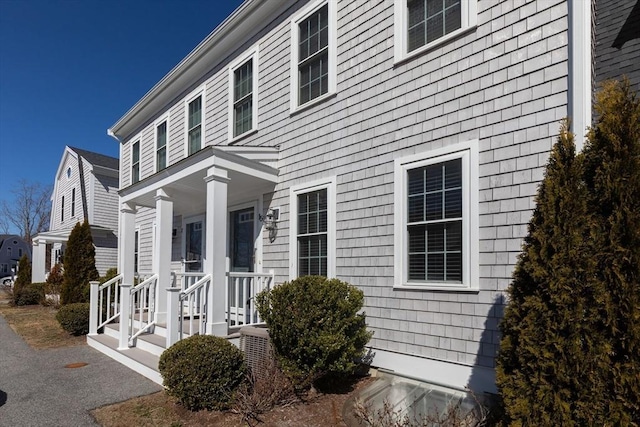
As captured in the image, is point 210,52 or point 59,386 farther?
point 210,52

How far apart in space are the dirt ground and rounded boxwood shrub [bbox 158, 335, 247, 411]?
0.14 m

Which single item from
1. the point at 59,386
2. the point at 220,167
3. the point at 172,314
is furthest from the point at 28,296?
the point at 220,167

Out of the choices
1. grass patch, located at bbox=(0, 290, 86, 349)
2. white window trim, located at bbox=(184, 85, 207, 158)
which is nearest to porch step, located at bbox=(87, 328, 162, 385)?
grass patch, located at bbox=(0, 290, 86, 349)

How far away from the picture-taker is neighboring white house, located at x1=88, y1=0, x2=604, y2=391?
168 inches

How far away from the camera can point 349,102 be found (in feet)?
19.8

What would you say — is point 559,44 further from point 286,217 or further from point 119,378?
point 119,378

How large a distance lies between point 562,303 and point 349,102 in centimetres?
412

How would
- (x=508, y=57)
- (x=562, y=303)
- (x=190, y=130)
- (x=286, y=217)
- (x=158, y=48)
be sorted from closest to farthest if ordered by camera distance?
(x=562, y=303) < (x=508, y=57) < (x=286, y=217) < (x=190, y=130) < (x=158, y=48)

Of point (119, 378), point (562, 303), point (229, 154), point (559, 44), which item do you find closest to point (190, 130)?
point (229, 154)

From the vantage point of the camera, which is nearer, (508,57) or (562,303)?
(562,303)

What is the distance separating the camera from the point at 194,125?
32.3ft

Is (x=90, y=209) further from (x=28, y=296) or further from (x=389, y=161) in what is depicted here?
(x=389, y=161)

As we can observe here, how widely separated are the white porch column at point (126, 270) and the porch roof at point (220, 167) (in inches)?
25.8

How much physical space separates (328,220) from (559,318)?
3.74 m
